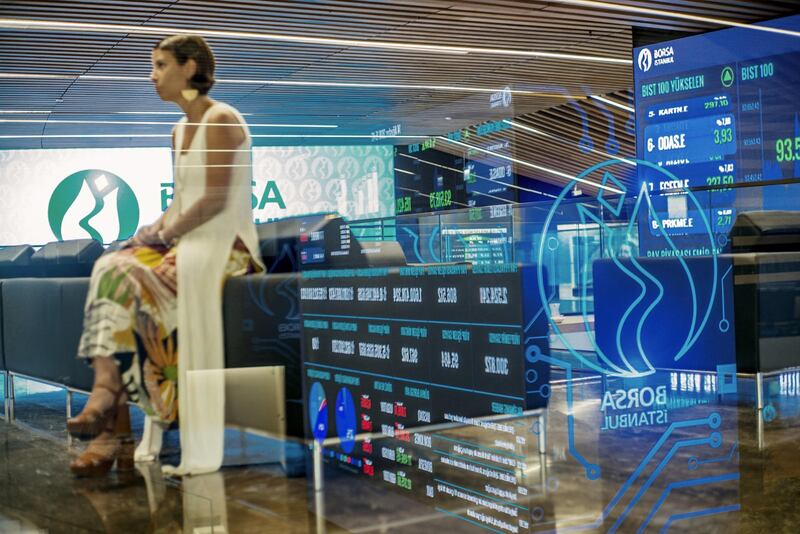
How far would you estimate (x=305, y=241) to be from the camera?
2.14 meters

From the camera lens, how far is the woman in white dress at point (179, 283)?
2092 mm

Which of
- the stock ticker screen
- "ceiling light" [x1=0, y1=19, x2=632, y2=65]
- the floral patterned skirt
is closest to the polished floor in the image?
the floral patterned skirt

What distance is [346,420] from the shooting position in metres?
2.18

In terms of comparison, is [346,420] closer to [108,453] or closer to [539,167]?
[108,453]

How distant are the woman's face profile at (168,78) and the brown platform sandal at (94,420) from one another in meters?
0.69

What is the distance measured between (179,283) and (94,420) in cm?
40

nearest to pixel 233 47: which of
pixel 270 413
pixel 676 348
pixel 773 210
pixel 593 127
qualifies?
pixel 270 413

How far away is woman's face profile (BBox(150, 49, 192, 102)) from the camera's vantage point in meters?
2.11

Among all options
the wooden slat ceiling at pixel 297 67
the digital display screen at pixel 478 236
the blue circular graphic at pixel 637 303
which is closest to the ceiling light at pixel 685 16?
the blue circular graphic at pixel 637 303

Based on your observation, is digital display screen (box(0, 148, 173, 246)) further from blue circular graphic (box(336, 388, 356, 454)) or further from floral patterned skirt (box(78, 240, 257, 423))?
blue circular graphic (box(336, 388, 356, 454))

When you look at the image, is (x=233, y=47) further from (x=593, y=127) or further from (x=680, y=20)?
(x=680, y=20)

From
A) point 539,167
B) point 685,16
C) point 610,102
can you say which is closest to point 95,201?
point 539,167

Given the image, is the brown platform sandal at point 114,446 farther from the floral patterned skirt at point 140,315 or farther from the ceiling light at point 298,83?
the ceiling light at point 298,83

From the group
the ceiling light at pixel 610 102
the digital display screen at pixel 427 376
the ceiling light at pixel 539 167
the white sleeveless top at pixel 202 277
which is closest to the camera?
the digital display screen at pixel 427 376
